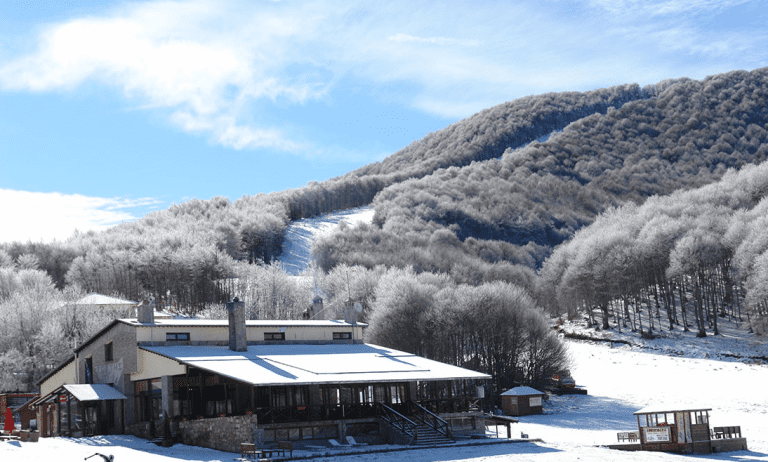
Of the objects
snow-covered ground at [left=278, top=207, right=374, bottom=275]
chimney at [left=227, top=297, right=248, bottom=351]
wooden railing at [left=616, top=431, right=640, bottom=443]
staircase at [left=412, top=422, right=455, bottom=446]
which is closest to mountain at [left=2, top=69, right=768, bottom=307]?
snow-covered ground at [left=278, top=207, right=374, bottom=275]

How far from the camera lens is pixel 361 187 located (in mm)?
198750

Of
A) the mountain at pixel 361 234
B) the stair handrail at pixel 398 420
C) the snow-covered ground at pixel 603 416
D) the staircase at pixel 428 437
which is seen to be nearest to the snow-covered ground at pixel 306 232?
A: the mountain at pixel 361 234

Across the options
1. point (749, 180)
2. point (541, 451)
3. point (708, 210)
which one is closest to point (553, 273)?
point (708, 210)

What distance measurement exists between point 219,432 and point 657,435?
19.2 metres

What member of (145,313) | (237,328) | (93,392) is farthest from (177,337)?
(93,392)

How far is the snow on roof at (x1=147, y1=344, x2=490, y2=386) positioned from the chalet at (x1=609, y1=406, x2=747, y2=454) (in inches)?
310

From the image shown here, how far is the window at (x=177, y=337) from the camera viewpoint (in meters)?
40.1

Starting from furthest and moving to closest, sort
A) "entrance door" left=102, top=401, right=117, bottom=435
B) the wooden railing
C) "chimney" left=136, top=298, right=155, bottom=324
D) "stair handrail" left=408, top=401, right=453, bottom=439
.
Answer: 1. "entrance door" left=102, top=401, right=117, bottom=435
2. "chimney" left=136, top=298, right=155, bottom=324
3. the wooden railing
4. "stair handrail" left=408, top=401, right=453, bottom=439

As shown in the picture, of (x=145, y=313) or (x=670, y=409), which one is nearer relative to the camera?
(x=670, y=409)

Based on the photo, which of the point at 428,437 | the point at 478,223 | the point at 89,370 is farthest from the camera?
the point at 478,223

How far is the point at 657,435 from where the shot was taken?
35719 mm

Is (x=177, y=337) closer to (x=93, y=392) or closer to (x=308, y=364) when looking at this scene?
(x=93, y=392)

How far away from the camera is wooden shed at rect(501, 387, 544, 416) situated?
2052 inches

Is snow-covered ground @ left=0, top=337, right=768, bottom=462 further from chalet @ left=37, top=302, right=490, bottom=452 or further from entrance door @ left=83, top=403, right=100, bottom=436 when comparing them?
entrance door @ left=83, top=403, right=100, bottom=436
